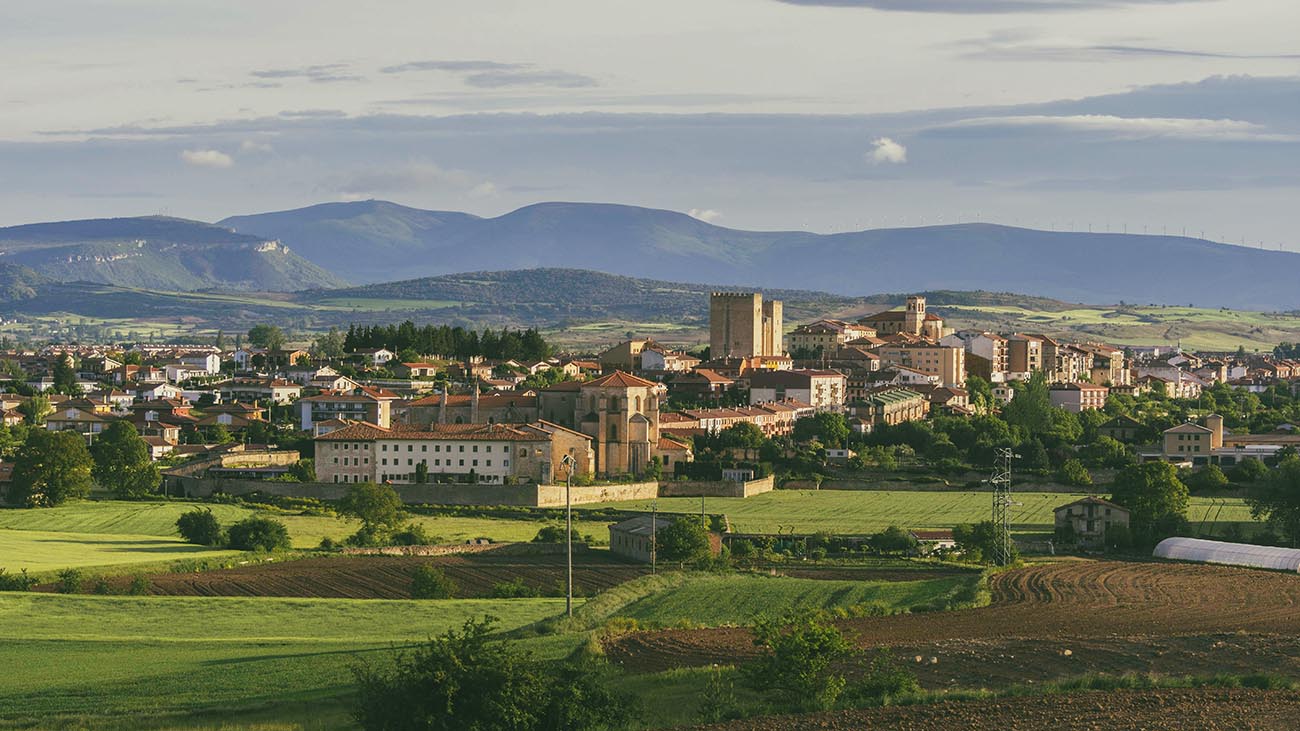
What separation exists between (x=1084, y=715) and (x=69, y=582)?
2657 cm

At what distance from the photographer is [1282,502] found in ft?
178

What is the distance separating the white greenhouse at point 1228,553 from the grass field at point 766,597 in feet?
25.0

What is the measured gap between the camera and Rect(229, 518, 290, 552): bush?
52438 millimetres

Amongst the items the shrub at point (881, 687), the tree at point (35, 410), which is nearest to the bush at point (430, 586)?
the shrub at point (881, 687)

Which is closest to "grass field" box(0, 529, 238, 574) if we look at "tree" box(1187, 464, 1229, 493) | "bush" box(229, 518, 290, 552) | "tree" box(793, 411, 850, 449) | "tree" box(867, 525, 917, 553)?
"bush" box(229, 518, 290, 552)

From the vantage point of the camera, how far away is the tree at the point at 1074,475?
70.2 m

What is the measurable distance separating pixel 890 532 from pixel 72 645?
83.1 feet

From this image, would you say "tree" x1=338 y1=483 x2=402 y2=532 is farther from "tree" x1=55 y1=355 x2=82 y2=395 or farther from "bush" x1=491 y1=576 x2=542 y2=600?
"tree" x1=55 y1=355 x2=82 y2=395

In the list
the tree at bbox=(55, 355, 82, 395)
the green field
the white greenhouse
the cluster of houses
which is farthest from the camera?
the tree at bbox=(55, 355, 82, 395)

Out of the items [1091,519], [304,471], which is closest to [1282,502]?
[1091,519]

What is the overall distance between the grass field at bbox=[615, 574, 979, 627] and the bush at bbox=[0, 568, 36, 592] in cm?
1381

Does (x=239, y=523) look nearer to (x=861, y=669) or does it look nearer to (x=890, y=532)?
(x=890, y=532)

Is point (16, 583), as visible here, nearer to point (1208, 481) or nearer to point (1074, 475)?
point (1074, 475)

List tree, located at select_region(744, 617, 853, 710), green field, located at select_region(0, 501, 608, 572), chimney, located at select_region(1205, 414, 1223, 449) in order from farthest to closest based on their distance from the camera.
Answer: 1. chimney, located at select_region(1205, 414, 1223, 449)
2. green field, located at select_region(0, 501, 608, 572)
3. tree, located at select_region(744, 617, 853, 710)
